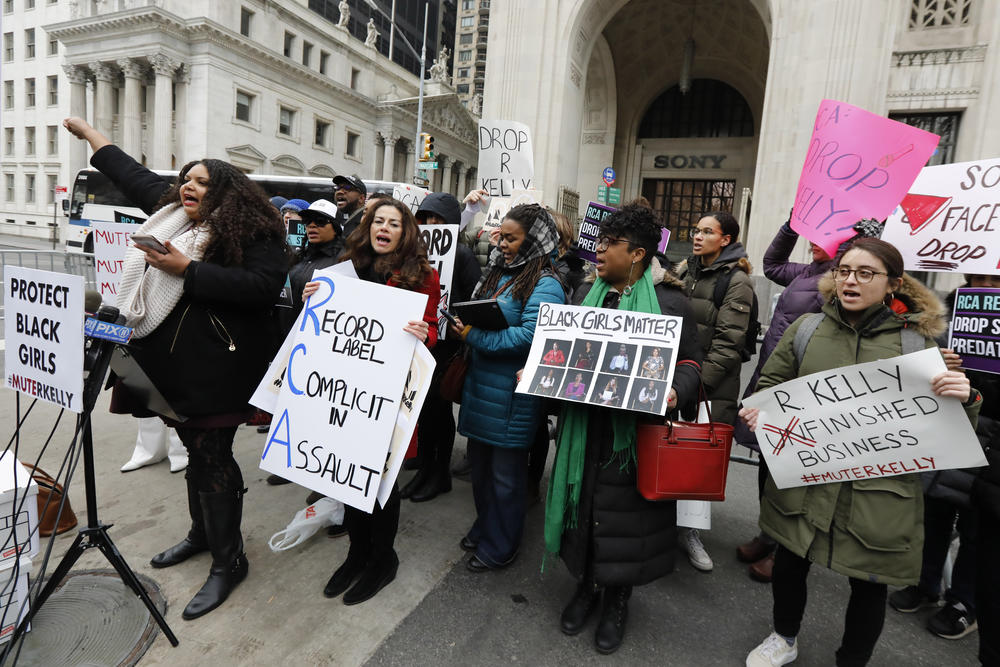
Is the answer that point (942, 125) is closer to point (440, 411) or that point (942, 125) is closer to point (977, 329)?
point (977, 329)

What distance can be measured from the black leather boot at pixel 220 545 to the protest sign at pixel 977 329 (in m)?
3.47

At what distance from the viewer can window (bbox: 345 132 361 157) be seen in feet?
133

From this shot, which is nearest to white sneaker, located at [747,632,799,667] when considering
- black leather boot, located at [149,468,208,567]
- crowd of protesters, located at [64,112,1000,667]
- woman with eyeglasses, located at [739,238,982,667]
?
crowd of protesters, located at [64,112,1000,667]

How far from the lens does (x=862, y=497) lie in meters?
2.16

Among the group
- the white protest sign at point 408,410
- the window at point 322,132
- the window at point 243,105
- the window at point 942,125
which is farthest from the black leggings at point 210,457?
the window at point 322,132

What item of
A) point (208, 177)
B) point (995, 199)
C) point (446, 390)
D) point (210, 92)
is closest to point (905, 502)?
point (995, 199)

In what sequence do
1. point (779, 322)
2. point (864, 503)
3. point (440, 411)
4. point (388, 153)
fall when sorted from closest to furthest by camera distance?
point (864, 503)
point (779, 322)
point (440, 411)
point (388, 153)

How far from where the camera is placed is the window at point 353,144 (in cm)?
4062

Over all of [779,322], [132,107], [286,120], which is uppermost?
[286,120]

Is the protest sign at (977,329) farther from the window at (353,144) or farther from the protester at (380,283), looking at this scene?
the window at (353,144)

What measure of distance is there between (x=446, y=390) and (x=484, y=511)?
79cm

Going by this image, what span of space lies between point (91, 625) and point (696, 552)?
328 centimetres

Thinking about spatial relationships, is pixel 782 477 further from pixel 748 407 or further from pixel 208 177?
pixel 208 177

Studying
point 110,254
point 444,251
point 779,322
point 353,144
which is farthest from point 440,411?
point 353,144
